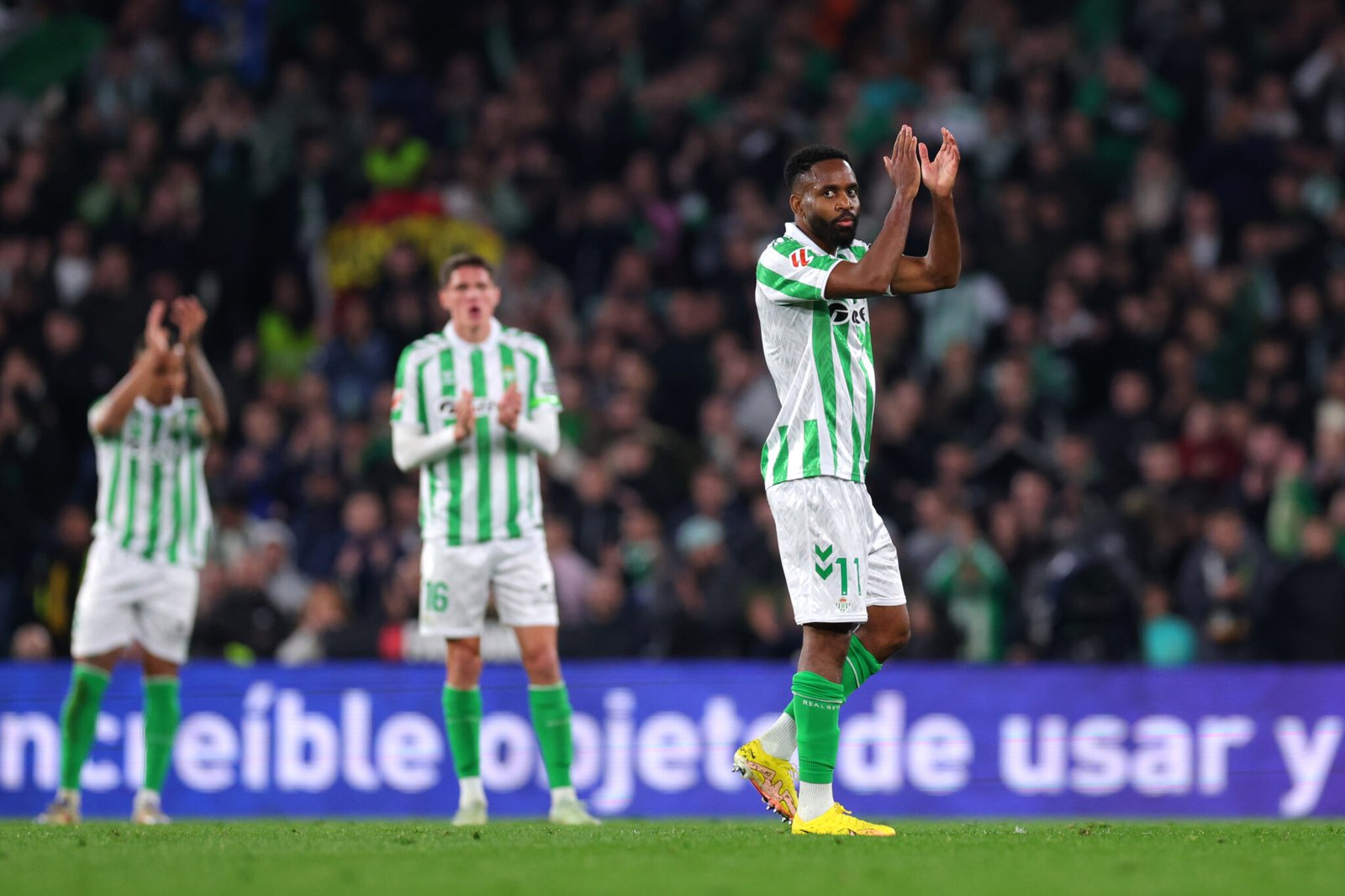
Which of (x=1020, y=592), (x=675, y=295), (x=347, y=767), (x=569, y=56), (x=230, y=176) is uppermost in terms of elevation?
(x=569, y=56)

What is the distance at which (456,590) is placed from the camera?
943 cm

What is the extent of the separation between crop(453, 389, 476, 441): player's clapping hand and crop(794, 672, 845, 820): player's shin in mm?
2326

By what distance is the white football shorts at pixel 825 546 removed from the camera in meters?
7.57

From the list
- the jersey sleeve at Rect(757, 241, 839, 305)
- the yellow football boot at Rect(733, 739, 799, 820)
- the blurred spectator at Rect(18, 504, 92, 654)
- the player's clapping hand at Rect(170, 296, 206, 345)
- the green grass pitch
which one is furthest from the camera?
the blurred spectator at Rect(18, 504, 92, 654)

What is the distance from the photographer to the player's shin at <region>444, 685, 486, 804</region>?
9.38 meters

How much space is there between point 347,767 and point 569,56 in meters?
8.36

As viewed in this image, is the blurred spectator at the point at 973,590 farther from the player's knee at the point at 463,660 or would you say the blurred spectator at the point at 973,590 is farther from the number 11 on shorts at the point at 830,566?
the number 11 on shorts at the point at 830,566

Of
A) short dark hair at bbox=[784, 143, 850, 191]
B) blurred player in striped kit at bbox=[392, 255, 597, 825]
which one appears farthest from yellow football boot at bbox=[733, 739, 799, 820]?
short dark hair at bbox=[784, 143, 850, 191]

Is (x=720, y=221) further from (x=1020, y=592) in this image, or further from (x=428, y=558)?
(x=428, y=558)

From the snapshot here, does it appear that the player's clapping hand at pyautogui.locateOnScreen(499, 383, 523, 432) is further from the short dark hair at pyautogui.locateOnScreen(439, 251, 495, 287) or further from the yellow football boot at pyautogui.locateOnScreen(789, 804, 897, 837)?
the yellow football boot at pyautogui.locateOnScreen(789, 804, 897, 837)

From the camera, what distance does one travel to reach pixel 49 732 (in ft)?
44.8

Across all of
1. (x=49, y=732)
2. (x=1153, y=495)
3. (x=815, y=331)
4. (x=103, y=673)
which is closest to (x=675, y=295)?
(x=1153, y=495)

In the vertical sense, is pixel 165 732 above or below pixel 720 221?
below

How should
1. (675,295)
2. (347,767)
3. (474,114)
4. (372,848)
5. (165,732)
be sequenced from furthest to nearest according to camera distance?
(474,114) < (675,295) < (347,767) < (165,732) < (372,848)
